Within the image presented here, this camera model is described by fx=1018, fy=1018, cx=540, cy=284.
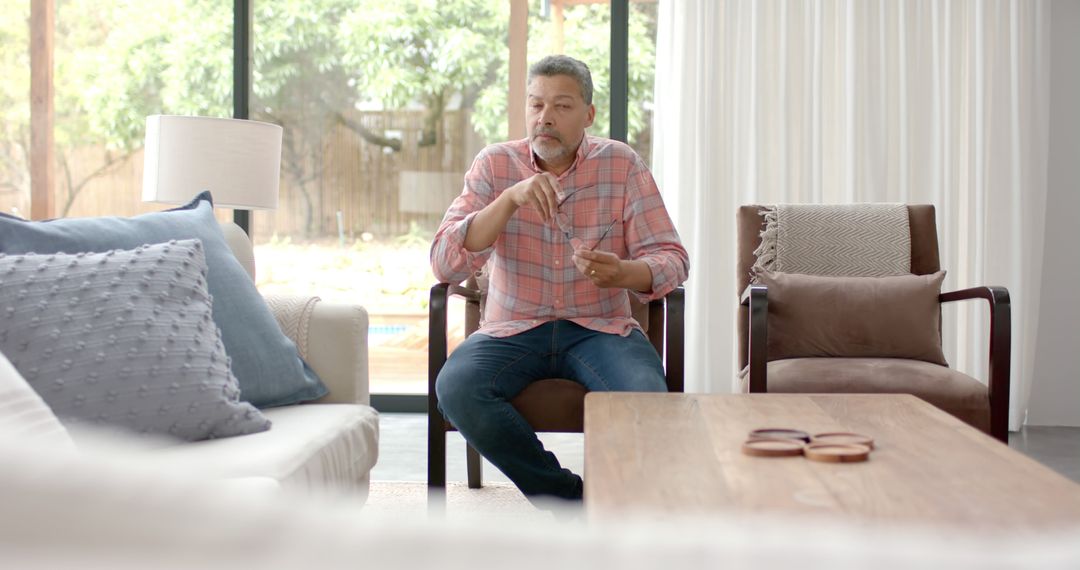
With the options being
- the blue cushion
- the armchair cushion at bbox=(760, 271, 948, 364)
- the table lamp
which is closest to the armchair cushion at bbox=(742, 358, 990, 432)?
the armchair cushion at bbox=(760, 271, 948, 364)

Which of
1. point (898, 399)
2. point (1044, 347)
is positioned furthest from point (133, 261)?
point (1044, 347)

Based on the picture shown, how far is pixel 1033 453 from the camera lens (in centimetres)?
363

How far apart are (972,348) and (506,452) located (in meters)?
2.61

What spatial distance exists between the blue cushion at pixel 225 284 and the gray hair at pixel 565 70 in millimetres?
968

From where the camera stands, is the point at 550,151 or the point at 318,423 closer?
the point at 318,423

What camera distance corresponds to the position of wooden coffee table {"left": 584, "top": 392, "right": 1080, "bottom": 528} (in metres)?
1.11

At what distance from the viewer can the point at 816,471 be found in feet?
4.25

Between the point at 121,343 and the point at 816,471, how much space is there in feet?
3.55

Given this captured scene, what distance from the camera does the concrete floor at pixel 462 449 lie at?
3.29 metres

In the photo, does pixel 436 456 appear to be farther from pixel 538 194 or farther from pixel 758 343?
pixel 758 343

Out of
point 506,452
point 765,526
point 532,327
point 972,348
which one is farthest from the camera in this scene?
point 972,348

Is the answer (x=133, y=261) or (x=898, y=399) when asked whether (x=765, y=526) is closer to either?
(x=133, y=261)

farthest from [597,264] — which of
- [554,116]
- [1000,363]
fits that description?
[1000,363]

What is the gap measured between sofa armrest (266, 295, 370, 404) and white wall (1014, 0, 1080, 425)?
10.6 feet
